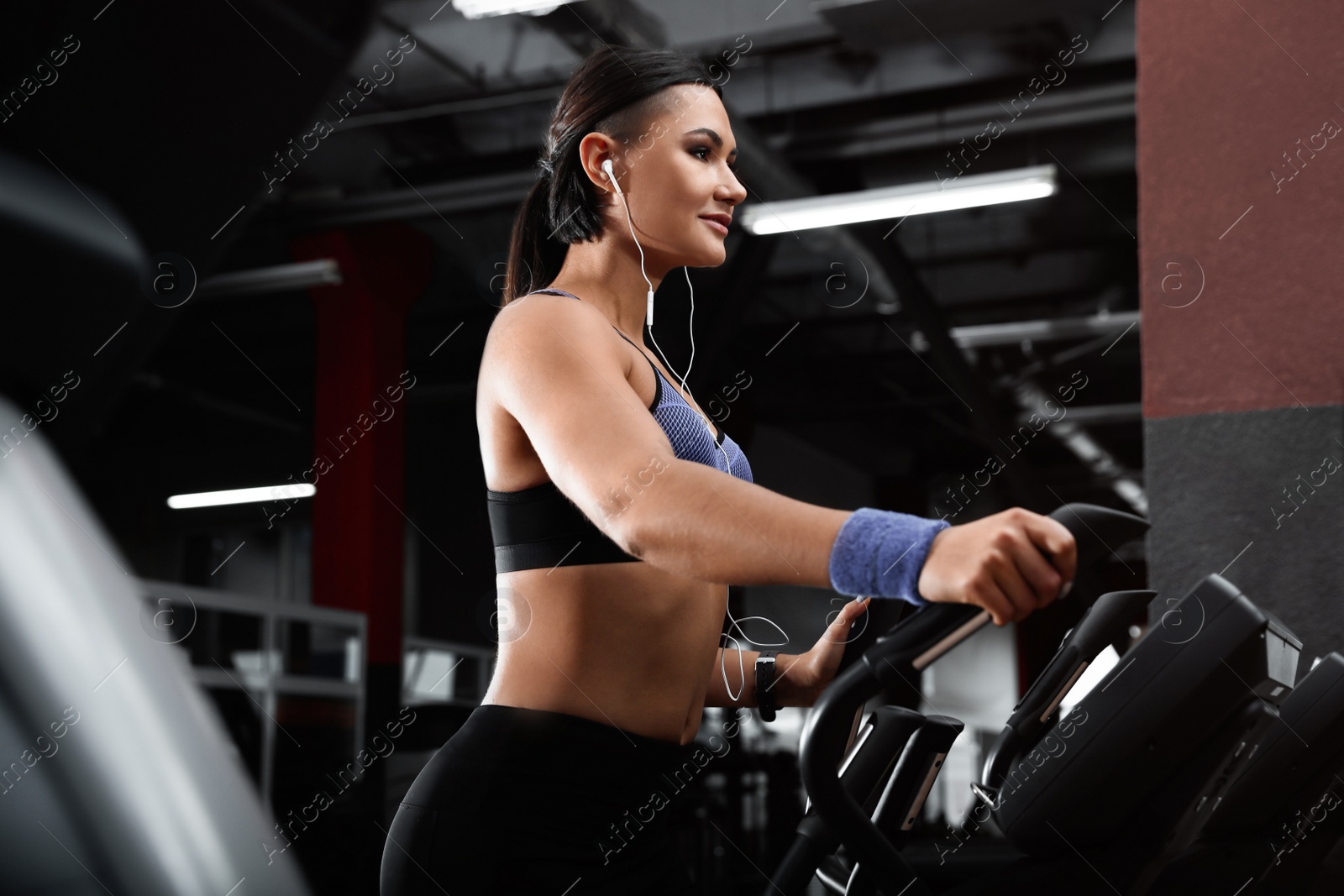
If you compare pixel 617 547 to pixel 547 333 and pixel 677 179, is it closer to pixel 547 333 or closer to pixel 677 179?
pixel 547 333

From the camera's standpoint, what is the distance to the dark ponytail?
1356 mm

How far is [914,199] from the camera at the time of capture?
618cm

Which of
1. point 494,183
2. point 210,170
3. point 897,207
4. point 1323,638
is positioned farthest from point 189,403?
point 1323,638

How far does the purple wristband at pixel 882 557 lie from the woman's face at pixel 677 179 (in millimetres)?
590

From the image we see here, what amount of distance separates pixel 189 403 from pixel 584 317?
1218 centimetres

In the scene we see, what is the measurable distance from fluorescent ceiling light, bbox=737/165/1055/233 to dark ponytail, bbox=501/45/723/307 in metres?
4.83

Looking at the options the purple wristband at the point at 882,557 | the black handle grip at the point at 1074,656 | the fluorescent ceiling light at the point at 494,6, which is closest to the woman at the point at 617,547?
the purple wristband at the point at 882,557

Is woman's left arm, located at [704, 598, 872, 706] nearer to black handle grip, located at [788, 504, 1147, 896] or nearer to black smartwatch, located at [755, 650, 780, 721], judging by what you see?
black smartwatch, located at [755, 650, 780, 721]

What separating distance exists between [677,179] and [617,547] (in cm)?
42

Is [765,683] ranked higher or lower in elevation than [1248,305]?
lower

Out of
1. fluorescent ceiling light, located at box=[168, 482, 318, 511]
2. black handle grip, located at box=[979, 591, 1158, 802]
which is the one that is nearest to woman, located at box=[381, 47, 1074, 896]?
black handle grip, located at box=[979, 591, 1158, 802]

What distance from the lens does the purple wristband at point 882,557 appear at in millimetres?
789

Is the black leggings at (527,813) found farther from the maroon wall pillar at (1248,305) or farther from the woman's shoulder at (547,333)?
the maroon wall pillar at (1248,305)

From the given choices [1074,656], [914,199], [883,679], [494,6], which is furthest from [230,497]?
[883,679]
